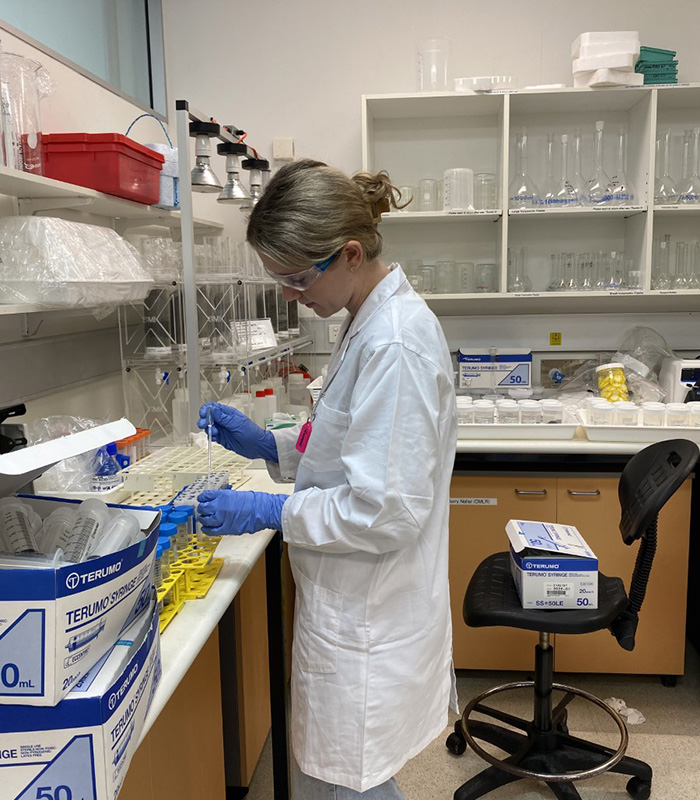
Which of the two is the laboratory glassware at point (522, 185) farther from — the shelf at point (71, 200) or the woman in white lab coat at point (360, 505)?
the woman in white lab coat at point (360, 505)

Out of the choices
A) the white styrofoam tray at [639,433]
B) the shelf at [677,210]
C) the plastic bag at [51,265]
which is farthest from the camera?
the shelf at [677,210]

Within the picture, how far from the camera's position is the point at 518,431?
250cm

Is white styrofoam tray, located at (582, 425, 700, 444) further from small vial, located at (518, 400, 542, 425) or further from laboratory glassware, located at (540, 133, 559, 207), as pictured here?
laboratory glassware, located at (540, 133, 559, 207)

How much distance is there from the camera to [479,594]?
1980 millimetres

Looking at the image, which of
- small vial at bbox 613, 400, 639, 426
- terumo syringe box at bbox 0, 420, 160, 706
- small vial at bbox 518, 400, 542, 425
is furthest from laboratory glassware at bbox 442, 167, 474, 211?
terumo syringe box at bbox 0, 420, 160, 706

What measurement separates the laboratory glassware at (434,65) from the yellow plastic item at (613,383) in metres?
1.36

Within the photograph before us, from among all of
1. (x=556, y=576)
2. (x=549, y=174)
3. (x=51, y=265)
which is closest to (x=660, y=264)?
(x=549, y=174)

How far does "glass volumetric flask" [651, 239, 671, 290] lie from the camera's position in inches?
119

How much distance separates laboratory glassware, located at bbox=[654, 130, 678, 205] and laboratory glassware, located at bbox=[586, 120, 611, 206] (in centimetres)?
20

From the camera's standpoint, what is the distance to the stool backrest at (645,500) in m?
1.78

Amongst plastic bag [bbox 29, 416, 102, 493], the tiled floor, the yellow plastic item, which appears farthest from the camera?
the yellow plastic item

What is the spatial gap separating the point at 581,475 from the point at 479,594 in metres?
0.69

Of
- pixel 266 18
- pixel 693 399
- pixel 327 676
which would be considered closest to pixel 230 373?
pixel 327 676

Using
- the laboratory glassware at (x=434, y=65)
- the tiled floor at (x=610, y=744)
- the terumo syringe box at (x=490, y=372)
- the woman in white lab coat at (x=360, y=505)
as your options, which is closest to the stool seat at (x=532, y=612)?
the woman in white lab coat at (x=360, y=505)
